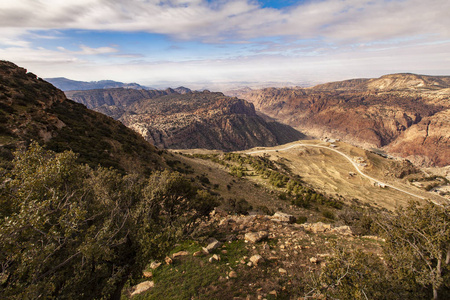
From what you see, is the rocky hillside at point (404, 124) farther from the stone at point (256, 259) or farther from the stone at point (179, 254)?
the stone at point (179, 254)

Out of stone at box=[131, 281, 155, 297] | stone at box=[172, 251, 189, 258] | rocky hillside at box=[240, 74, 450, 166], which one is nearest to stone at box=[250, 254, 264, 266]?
stone at box=[172, 251, 189, 258]

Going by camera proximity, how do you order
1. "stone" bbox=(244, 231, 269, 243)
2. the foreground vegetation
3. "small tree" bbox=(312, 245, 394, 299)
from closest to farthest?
the foreground vegetation
"small tree" bbox=(312, 245, 394, 299)
"stone" bbox=(244, 231, 269, 243)

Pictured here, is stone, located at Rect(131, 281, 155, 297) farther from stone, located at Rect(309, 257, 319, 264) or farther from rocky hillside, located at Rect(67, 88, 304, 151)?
rocky hillside, located at Rect(67, 88, 304, 151)

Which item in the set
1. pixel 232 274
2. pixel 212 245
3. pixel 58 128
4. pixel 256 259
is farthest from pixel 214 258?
pixel 58 128

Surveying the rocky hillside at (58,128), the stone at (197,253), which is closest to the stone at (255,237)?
the stone at (197,253)

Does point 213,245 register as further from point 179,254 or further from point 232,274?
point 232,274

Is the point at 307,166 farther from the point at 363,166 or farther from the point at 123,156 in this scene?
the point at 123,156
